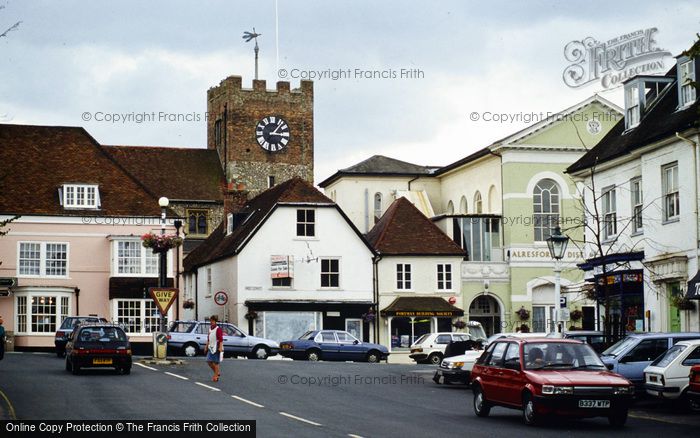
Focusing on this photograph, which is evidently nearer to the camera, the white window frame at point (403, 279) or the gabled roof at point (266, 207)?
the gabled roof at point (266, 207)

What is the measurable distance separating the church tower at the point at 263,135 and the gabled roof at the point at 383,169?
12874 mm

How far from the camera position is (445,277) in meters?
68.6

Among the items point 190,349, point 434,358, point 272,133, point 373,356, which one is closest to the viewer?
point 434,358

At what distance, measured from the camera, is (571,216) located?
69.8 m

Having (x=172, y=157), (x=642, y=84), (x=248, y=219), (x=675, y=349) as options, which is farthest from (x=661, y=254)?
(x=172, y=157)

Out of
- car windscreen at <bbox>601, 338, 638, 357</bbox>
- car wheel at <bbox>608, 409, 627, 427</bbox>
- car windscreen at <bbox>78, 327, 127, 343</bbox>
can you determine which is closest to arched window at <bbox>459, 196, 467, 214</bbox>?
car windscreen at <bbox>78, 327, 127, 343</bbox>

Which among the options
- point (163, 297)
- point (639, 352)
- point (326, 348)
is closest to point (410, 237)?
point (326, 348)

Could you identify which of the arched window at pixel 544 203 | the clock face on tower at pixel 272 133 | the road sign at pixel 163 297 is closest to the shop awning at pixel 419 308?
the arched window at pixel 544 203

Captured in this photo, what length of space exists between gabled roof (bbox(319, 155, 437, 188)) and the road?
44526 mm

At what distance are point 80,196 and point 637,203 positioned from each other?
3076 centimetres

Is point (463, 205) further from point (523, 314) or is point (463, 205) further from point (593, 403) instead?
point (593, 403)

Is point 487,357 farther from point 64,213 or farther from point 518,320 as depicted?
point 518,320

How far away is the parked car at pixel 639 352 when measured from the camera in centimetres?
2714

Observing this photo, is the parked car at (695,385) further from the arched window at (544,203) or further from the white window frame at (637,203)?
the arched window at (544,203)
